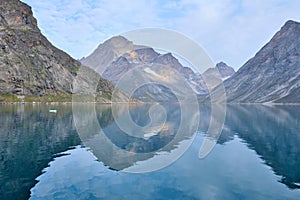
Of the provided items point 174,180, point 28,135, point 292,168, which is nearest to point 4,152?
point 28,135

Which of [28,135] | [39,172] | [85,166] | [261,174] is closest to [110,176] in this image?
[85,166]

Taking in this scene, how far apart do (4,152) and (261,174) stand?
152 feet

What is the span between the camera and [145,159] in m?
51.6

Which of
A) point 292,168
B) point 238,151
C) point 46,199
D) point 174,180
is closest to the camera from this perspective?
point 46,199

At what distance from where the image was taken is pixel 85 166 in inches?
1783

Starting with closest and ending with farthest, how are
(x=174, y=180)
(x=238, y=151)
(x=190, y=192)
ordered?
(x=190, y=192), (x=174, y=180), (x=238, y=151)

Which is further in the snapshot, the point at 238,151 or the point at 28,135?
the point at 28,135

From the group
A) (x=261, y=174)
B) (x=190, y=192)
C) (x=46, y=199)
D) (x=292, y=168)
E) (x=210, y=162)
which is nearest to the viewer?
(x=46, y=199)

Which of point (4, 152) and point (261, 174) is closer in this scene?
point (261, 174)

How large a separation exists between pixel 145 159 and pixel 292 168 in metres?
26.0

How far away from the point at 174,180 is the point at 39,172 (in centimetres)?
2020

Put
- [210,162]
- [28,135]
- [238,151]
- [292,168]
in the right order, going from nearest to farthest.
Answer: [292,168] < [210,162] < [238,151] < [28,135]

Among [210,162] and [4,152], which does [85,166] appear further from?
[210,162]

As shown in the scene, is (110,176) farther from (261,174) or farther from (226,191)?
(261,174)
